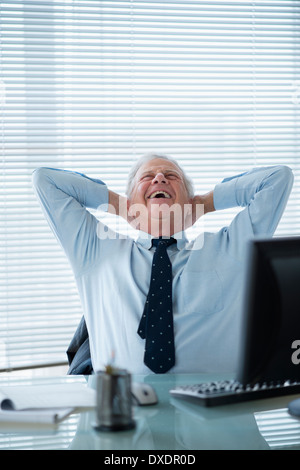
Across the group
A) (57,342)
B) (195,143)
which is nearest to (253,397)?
(57,342)

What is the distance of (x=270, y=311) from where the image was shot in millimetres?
968

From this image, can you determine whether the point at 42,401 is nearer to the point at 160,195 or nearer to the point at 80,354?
the point at 80,354

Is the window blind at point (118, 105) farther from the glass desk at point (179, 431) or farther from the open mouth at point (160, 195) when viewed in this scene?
the glass desk at point (179, 431)

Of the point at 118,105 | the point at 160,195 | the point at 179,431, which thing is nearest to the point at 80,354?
the point at 160,195

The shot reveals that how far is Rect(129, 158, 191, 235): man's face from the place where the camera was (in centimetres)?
200

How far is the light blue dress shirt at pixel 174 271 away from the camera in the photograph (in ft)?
5.79

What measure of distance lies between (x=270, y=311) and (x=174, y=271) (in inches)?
36.7

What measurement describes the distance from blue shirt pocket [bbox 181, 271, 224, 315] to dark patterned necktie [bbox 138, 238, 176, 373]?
0.07 m

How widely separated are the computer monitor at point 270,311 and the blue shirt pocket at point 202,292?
775 mm

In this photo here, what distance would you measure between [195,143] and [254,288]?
179 centimetres

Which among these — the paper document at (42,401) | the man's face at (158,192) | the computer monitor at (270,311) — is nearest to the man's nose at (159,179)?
the man's face at (158,192)

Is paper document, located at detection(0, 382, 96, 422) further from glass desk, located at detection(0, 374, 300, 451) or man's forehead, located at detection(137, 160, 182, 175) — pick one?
man's forehead, located at detection(137, 160, 182, 175)

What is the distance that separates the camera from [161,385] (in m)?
1.32
